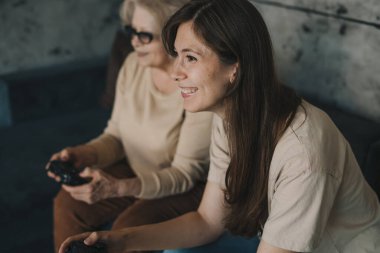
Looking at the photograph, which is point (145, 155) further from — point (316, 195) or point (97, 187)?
point (316, 195)

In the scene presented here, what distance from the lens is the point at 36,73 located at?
2324mm

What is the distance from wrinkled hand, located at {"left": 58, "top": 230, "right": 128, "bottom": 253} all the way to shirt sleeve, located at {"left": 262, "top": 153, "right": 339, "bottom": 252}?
14.3 inches

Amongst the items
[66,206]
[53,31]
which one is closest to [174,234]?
[66,206]

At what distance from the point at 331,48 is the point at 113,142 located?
33.2 inches

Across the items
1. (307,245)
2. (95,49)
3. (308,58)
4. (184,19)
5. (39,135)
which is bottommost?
(39,135)

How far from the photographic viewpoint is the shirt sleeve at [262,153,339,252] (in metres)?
1.02

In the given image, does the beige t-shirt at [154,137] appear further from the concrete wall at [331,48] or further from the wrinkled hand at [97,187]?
the concrete wall at [331,48]

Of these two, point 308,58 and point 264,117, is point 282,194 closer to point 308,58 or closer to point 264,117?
point 264,117

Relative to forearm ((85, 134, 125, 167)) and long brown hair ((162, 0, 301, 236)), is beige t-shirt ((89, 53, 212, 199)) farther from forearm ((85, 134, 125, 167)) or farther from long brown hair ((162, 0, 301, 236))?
long brown hair ((162, 0, 301, 236))

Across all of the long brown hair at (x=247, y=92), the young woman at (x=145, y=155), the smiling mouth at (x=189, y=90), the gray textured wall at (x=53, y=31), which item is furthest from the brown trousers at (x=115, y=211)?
the gray textured wall at (x=53, y=31)

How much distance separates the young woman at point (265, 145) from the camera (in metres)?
1.04

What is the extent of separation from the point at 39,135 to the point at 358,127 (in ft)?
4.42

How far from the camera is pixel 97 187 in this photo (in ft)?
4.95

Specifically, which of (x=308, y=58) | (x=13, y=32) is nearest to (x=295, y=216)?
(x=308, y=58)
